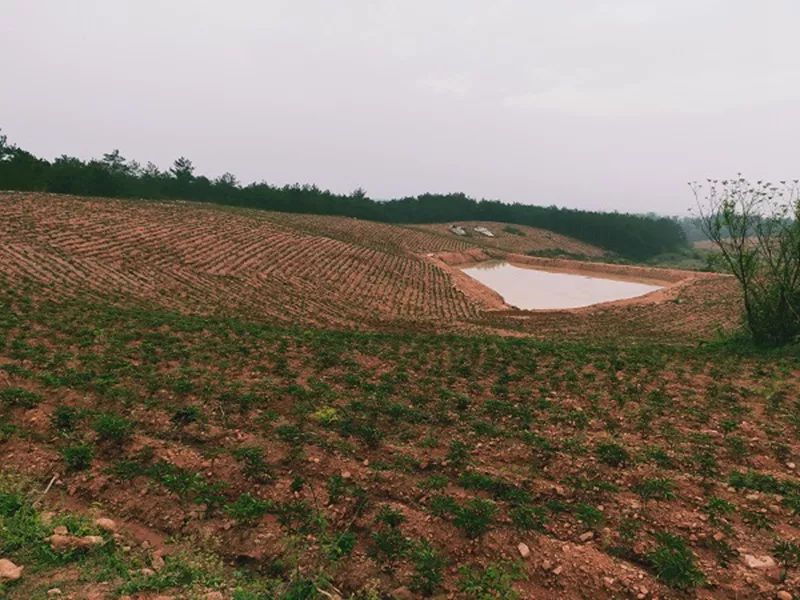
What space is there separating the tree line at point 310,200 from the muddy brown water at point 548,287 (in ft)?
132

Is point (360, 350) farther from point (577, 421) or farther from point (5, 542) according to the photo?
point (5, 542)

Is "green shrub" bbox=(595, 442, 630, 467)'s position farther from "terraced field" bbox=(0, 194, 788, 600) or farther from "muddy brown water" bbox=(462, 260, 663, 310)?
"muddy brown water" bbox=(462, 260, 663, 310)

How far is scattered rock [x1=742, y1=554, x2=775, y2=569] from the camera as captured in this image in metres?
4.85

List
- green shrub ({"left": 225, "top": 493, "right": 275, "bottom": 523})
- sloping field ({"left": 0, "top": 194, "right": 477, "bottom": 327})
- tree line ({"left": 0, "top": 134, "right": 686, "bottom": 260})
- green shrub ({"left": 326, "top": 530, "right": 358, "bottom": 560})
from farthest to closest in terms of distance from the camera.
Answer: tree line ({"left": 0, "top": 134, "right": 686, "bottom": 260}) → sloping field ({"left": 0, "top": 194, "right": 477, "bottom": 327}) → green shrub ({"left": 225, "top": 493, "right": 275, "bottom": 523}) → green shrub ({"left": 326, "top": 530, "right": 358, "bottom": 560})

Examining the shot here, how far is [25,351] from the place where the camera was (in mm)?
10367

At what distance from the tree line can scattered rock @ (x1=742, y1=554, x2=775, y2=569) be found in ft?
211

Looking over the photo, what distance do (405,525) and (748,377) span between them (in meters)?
9.99

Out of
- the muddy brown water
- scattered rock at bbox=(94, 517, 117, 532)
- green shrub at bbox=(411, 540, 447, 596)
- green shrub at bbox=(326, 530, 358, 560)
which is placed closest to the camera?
green shrub at bbox=(411, 540, 447, 596)

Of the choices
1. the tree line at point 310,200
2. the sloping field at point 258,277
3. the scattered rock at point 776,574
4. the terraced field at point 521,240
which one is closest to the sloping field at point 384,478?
the scattered rock at point 776,574

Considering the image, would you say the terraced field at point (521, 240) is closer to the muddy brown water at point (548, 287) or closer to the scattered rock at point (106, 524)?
the muddy brown water at point (548, 287)

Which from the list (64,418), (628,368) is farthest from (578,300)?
(64,418)

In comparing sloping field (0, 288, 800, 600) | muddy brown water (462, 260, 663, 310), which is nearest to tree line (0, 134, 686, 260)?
muddy brown water (462, 260, 663, 310)

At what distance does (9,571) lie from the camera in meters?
4.18

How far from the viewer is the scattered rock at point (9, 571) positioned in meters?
4.13
